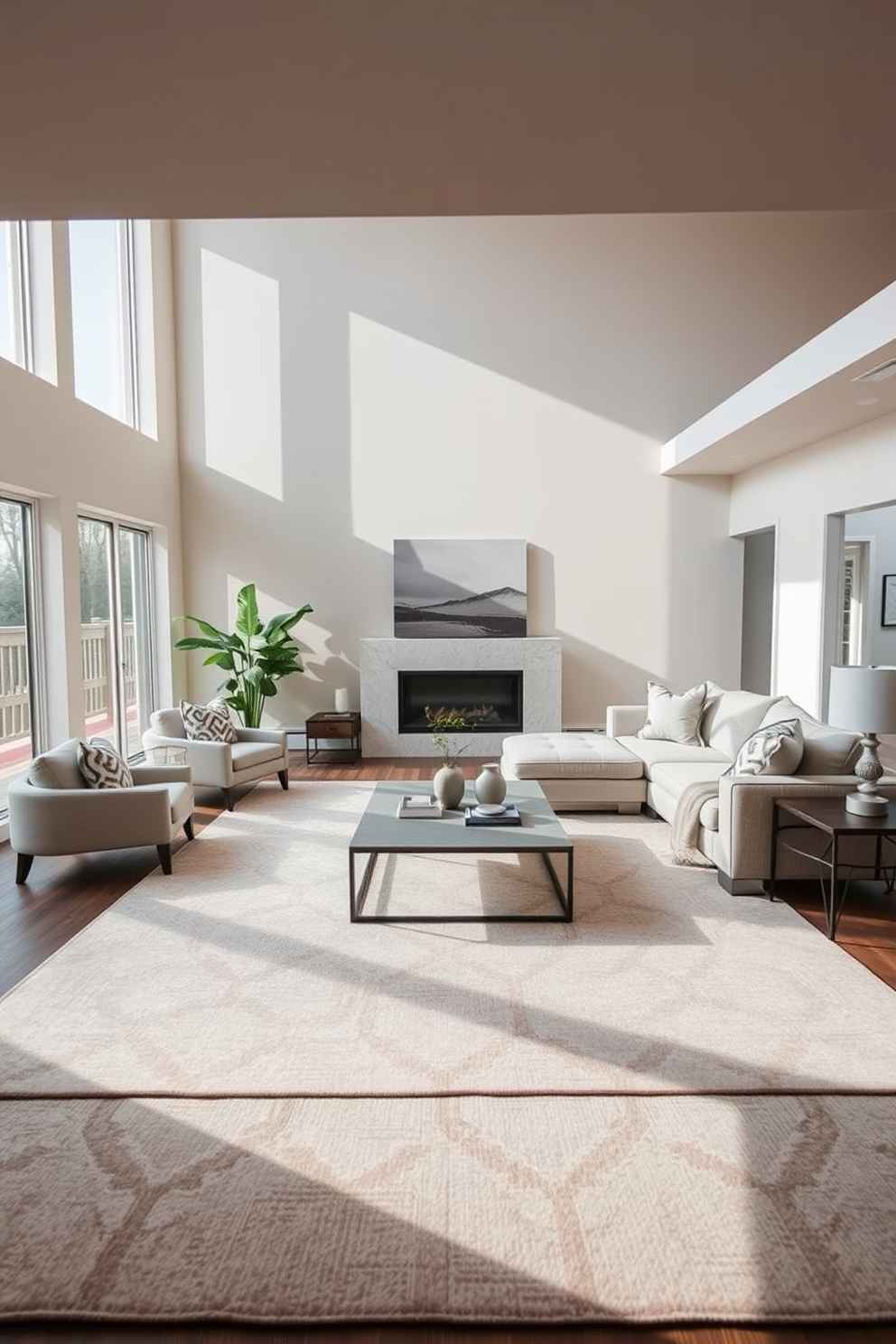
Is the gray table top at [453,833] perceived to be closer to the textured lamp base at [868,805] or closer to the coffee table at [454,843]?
the coffee table at [454,843]

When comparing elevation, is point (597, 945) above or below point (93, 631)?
below

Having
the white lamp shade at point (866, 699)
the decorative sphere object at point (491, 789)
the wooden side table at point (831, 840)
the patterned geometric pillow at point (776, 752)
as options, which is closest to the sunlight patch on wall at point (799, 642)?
the patterned geometric pillow at point (776, 752)

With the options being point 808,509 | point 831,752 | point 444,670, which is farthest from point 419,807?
point 808,509

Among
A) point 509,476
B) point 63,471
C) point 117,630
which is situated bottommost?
point 117,630

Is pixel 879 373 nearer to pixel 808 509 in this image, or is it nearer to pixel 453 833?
pixel 808 509

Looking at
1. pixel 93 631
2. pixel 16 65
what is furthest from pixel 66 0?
pixel 93 631

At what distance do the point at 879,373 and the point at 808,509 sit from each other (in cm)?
248

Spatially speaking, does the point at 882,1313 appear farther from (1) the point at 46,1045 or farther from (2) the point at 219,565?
(2) the point at 219,565

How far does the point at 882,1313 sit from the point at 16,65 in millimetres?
3433

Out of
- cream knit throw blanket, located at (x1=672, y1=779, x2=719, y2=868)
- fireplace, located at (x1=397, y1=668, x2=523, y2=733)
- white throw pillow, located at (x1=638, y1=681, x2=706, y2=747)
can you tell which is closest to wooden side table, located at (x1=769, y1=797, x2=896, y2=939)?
cream knit throw blanket, located at (x1=672, y1=779, x2=719, y2=868)

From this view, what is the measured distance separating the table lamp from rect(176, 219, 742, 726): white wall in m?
Answer: 4.97

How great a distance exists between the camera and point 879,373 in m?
5.07

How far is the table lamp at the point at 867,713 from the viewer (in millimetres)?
4059

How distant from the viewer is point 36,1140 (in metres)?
2.47
